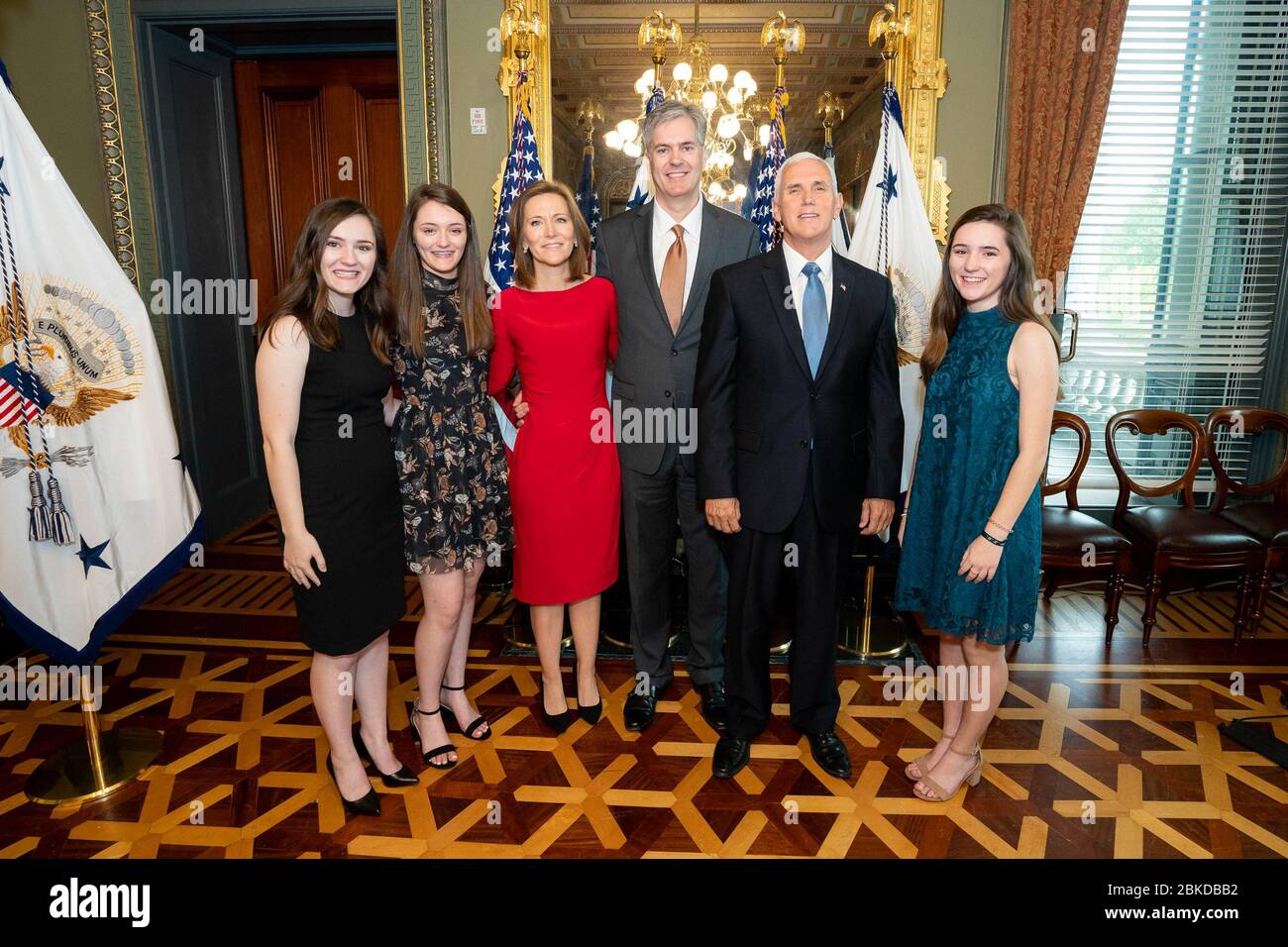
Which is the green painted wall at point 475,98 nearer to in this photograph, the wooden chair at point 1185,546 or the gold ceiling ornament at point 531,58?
the gold ceiling ornament at point 531,58

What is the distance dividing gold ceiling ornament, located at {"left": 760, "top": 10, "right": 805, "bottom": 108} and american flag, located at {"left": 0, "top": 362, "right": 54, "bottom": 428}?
11.5 feet

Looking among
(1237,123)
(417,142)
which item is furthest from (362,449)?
(1237,123)

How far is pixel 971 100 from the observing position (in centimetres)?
412

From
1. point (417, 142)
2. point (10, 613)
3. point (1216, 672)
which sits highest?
point (417, 142)

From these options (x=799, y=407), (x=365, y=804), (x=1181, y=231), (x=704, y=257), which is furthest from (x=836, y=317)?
(x=1181, y=231)

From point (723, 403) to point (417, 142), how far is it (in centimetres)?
284

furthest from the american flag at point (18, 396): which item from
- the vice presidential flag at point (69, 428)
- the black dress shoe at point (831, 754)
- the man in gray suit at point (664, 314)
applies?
the black dress shoe at point (831, 754)

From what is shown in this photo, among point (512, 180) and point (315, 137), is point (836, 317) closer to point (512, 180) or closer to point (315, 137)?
point (512, 180)

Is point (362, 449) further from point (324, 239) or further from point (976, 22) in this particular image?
point (976, 22)

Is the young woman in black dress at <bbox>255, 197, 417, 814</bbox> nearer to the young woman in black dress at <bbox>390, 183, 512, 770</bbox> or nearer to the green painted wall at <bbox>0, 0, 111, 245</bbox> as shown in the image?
the young woman in black dress at <bbox>390, 183, 512, 770</bbox>

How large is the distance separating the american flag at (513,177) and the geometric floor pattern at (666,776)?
1872 mm

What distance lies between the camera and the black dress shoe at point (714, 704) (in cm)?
289

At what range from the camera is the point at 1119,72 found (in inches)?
167

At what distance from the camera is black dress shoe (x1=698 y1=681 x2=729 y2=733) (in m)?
2.89
